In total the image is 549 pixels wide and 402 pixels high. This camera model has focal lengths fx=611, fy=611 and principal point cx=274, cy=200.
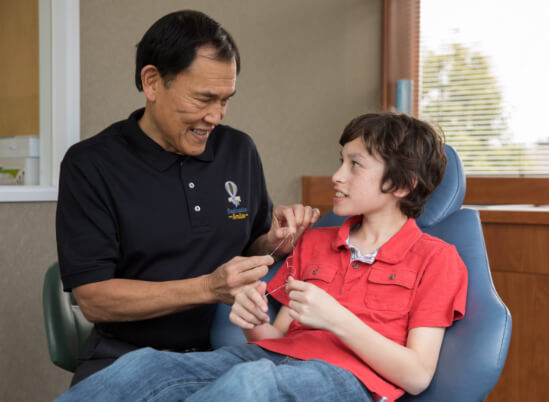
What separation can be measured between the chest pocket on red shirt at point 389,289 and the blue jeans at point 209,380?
0.66 feet

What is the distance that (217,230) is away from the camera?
1593 millimetres

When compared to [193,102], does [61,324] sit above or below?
below

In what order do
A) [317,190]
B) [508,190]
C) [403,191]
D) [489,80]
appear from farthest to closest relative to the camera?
[317,190] < [489,80] < [508,190] < [403,191]

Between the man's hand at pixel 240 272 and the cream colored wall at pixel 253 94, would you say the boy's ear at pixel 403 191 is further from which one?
the cream colored wall at pixel 253 94

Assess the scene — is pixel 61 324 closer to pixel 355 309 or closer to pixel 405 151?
pixel 355 309

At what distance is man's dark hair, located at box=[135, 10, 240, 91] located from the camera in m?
1.46

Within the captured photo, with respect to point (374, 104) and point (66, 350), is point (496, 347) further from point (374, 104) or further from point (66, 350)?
point (374, 104)

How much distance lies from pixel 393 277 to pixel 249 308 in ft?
1.13

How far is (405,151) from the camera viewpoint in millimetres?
1452

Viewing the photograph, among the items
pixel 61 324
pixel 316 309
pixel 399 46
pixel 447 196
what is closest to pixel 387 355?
pixel 316 309

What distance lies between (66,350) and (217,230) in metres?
0.52

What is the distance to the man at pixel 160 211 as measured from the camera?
4.65 ft

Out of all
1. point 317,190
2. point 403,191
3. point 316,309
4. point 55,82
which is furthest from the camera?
point 317,190

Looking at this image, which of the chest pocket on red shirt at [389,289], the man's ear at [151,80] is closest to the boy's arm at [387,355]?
the chest pocket on red shirt at [389,289]
